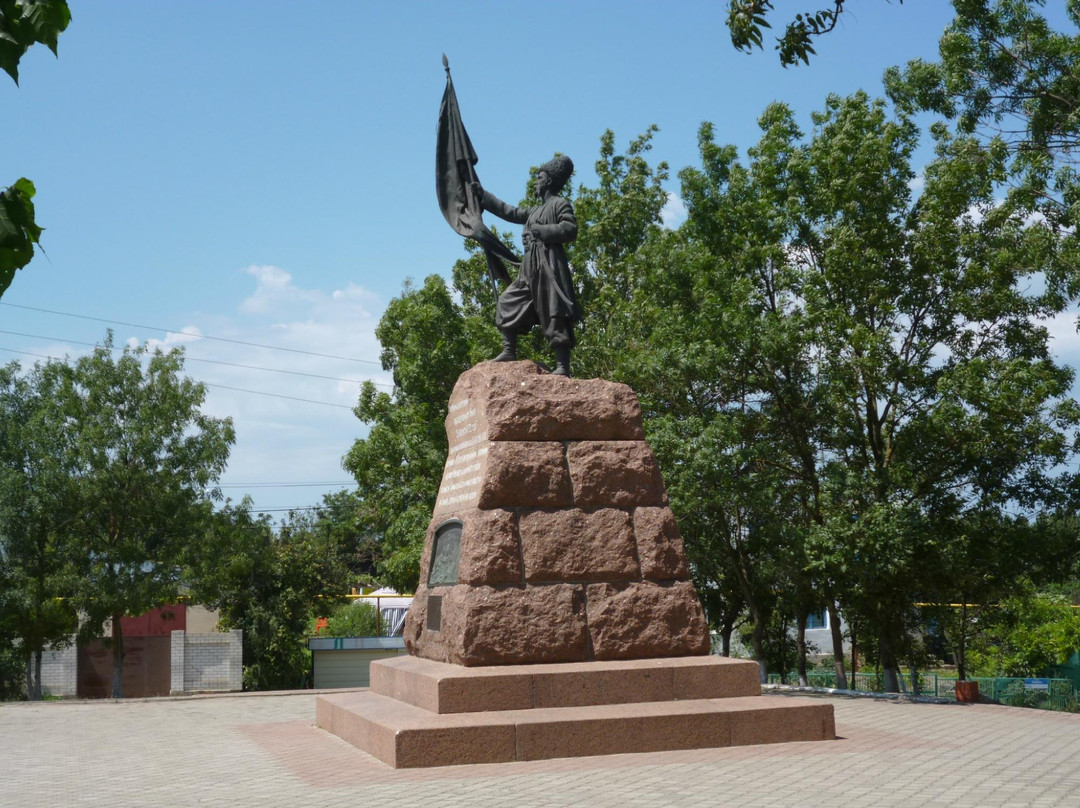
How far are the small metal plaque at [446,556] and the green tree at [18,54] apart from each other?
6.71 metres

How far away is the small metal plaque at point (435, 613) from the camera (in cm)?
873

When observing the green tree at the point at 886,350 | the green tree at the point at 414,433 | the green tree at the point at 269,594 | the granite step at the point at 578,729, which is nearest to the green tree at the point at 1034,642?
the green tree at the point at 886,350

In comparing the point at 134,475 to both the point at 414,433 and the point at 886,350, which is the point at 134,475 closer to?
the point at 414,433

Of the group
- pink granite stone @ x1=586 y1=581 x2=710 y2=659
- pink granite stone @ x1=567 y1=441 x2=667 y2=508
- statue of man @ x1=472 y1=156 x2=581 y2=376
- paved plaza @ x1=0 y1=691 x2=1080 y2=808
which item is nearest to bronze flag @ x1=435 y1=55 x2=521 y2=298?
statue of man @ x1=472 y1=156 x2=581 y2=376

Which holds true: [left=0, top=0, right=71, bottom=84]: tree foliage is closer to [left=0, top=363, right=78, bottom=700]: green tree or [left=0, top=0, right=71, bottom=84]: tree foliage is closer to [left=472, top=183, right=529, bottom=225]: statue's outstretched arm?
[left=472, top=183, right=529, bottom=225]: statue's outstretched arm

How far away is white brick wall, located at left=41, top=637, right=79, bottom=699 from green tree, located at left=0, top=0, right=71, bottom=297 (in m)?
22.8

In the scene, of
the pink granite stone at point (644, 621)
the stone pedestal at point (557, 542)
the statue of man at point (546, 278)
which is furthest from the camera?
the statue of man at point (546, 278)

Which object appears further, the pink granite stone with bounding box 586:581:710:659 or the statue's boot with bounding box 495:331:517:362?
the statue's boot with bounding box 495:331:517:362

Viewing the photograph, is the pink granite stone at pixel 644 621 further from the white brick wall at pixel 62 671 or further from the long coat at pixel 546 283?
the white brick wall at pixel 62 671

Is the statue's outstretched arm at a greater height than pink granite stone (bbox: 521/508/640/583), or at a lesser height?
greater

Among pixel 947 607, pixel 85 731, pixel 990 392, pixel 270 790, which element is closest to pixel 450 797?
pixel 270 790

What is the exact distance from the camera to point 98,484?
65.8ft

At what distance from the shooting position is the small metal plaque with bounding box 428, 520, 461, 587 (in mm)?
8797

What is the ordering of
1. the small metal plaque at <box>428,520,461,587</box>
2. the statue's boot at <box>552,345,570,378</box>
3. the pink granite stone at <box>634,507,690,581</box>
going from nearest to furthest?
1. the pink granite stone at <box>634,507,690,581</box>
2. the small metal plaque at <box>428,520,461,587</box>
3. the statue's boot at <box>552,345,570,378</box>
